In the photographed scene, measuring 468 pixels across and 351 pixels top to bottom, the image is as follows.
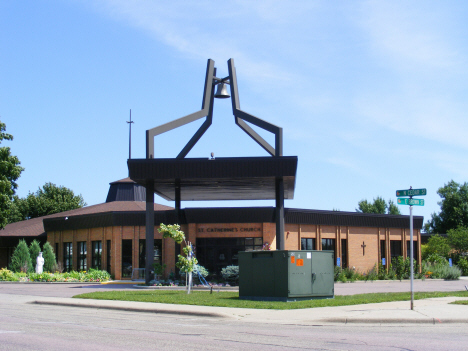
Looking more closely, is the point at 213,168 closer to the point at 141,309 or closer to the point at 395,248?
the point at 141,309

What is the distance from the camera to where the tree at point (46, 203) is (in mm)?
74062

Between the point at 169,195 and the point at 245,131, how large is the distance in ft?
31.7

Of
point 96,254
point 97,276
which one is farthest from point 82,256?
point 97,276

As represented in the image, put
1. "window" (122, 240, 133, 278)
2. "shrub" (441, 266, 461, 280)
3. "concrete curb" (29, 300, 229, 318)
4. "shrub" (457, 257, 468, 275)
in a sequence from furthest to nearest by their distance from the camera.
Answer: "shrub" (457, 257, 468, 275), "shrub" (441, 266, 461, 280), "window" (122, 240, 133, 278), "concrete curb" (29, 300, 229, 318)

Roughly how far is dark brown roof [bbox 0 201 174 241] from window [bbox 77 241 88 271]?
2261 millimetres

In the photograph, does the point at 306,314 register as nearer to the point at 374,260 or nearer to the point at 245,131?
the point at 245,131

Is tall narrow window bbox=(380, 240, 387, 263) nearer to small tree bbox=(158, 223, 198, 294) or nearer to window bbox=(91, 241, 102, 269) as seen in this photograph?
window bbox=(91, 241, 102, 269)

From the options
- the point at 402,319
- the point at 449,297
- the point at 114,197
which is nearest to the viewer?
the point at 402,319

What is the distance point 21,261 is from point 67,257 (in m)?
3.42

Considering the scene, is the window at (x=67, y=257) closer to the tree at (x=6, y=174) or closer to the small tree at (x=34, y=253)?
the small tree at (x=34, y=253)

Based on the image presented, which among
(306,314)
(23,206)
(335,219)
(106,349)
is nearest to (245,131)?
(335,219)

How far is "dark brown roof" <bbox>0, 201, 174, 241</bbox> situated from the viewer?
45656mm

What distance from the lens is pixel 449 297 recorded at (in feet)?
69.4

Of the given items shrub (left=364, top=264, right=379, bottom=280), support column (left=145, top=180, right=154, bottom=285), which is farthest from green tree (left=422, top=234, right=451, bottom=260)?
support column (left=145, top=180, right=154, bottom=285)
